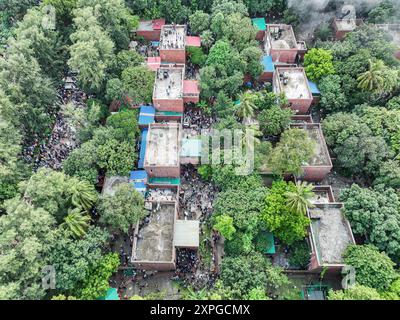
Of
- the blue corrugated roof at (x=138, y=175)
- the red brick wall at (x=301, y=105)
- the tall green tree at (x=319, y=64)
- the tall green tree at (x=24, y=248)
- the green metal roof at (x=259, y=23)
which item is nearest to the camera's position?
the tall green tree at (x=24, y=248)

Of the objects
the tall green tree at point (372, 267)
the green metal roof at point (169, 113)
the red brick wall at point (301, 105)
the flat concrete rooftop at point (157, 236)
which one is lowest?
the tall green tree at point (372, 267)

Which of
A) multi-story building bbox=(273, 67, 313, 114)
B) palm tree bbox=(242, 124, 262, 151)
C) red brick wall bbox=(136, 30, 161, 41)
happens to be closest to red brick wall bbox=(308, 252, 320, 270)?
palm tree bbox=(242, 124, 262, 151)

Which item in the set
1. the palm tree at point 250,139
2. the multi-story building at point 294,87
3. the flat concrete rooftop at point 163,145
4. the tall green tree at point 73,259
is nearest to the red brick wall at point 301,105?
the multi-story building at point 294,87

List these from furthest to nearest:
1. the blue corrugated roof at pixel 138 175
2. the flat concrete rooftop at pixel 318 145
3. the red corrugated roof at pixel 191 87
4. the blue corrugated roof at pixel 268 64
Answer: the blue corrugated roof at pixel 268 64, the red corrugated roof at pixel 191 87, the blue corrugated roof at pixel 138 175, the flat concrete rooftop at pixel 318 145

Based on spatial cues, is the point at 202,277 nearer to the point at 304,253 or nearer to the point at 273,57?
the point at 304,253

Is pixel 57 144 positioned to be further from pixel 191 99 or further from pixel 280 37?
pixel 280 37

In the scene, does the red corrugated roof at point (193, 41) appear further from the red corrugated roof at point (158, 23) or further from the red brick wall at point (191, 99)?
the red brick wall at point (191, 99)

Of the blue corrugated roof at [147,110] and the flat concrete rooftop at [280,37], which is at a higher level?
the flat concrete rooftop at [280,37]
